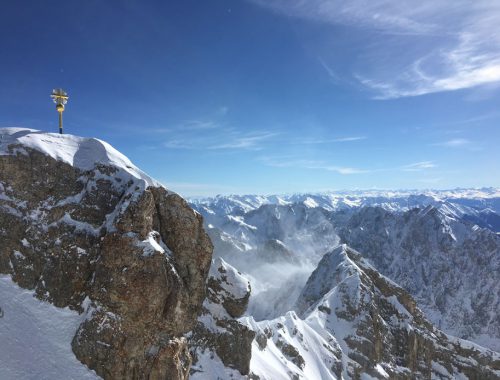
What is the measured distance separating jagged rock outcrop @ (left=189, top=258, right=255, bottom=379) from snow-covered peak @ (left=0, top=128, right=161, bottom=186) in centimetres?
2417

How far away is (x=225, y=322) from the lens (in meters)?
67.0

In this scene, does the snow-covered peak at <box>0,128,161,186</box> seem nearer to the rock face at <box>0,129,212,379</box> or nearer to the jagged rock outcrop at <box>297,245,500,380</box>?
the rock face at <box>0,129,212,379</box>

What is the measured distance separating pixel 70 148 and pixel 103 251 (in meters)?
15.6

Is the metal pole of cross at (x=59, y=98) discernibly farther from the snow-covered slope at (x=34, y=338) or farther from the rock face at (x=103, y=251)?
the snow-covered slope at (x=34, y=338)

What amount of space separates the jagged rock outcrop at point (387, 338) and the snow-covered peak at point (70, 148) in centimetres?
10806

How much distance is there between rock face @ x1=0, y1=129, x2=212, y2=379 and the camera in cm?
4344

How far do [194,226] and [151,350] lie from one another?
15.6 metres

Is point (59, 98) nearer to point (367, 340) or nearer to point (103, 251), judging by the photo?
point (103, 251)

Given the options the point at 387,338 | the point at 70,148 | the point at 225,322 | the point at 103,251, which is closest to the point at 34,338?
the point at 103,251

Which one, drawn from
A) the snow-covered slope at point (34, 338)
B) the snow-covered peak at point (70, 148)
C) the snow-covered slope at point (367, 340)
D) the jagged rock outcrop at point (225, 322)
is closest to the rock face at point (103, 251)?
the snow-covered peak at point (70, 148)

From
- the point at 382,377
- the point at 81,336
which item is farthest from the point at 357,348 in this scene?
the point at 81,336

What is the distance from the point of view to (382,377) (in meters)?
132

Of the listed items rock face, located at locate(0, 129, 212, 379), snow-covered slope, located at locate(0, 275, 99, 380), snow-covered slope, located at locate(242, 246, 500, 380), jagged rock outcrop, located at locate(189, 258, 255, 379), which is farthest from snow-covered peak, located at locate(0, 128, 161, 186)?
snow-covered slope, located at locate(242, 246, 500, 380)

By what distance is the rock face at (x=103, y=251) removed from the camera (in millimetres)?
43438
